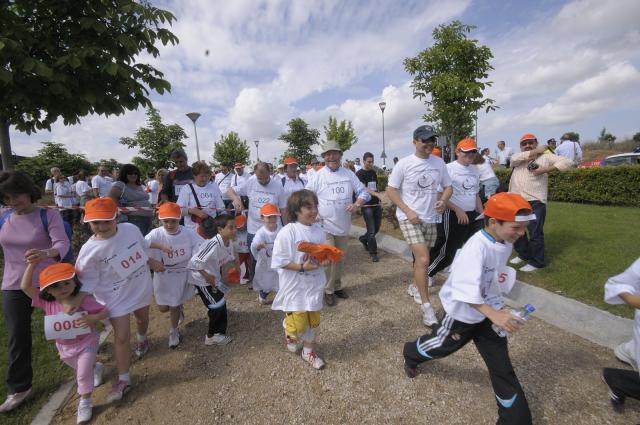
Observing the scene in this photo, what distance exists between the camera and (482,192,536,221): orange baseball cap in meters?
2.00

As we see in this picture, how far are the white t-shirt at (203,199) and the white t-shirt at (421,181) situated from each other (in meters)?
2.63

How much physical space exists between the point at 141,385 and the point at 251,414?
1239 mm

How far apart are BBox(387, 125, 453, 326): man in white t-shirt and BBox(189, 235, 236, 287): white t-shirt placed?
86.4 inches

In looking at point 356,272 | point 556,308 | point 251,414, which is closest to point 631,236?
point 556,308

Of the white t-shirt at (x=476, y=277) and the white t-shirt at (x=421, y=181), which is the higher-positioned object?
the white t-shirt at (x=421, y=181)

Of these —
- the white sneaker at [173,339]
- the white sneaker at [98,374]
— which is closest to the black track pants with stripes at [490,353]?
the white sneaker at [173,339]

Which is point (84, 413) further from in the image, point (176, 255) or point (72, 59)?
point (72, 59)

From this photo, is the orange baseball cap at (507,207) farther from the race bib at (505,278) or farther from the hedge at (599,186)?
the hedge at (599,186)

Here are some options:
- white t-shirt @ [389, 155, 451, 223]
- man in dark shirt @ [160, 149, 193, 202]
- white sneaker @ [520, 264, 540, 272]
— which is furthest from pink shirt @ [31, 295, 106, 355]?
white sneaker @ [520, 264, 540, 272]

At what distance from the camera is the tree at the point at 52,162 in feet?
86.3

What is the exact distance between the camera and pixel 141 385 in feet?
9.80


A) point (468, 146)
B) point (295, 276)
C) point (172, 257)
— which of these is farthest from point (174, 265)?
point (468, 146)

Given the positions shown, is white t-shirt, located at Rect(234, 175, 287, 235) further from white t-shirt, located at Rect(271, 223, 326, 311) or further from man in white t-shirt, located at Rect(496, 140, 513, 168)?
man in white t-shirt, located at Rect(496, 140, 513, 168)

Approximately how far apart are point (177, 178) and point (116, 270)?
2.42 m
